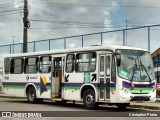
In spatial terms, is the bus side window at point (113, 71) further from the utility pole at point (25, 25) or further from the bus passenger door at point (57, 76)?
the utility pole at point (25, 25)

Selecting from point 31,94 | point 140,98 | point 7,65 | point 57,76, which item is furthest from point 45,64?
point 140,98

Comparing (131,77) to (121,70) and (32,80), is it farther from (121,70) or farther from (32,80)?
(32,80)

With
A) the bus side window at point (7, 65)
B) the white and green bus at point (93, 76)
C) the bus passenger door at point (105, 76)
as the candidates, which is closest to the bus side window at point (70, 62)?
the white and green bus at point (93, 76)

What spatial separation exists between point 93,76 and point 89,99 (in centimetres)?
117

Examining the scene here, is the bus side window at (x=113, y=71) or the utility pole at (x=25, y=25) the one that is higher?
the utility pole at (x=25, y=25)

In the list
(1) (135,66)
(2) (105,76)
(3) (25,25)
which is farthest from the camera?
(3) (25,25)

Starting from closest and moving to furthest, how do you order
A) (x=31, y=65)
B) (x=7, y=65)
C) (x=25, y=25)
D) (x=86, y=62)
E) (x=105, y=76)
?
(x=105, y=76), (x=86, y=62), (x=31, y=65), (x=7, y=65), (x=25, y=25)

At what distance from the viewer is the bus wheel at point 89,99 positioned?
20438 millimetres

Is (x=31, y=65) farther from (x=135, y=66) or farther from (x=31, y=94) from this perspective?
(x=135, y=66)

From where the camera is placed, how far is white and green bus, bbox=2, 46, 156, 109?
19609 mm

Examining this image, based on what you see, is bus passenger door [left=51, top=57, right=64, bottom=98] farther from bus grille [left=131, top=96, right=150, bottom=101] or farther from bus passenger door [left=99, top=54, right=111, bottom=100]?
bus grille [left=131, top=96, right=150, bottom=101]

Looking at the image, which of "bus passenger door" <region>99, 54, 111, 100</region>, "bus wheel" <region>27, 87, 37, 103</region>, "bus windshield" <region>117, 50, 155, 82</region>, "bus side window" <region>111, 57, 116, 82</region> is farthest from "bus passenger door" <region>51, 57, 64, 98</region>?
"bus windshield" <region>117, 50, 155, 82</region>

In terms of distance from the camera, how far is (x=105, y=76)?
791 inches

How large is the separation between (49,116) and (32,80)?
29.9 feet
